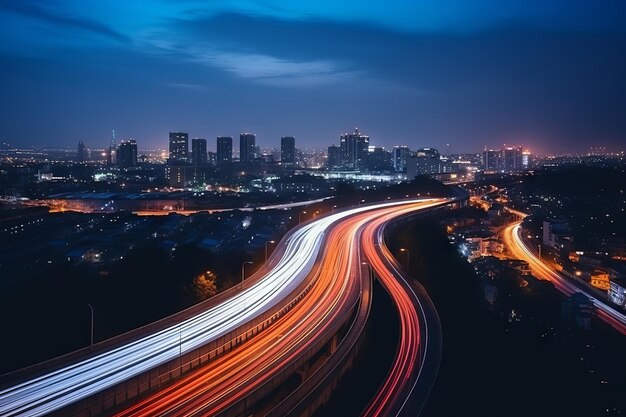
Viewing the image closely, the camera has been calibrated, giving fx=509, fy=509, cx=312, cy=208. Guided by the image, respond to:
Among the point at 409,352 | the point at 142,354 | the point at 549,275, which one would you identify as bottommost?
the point at 549,275

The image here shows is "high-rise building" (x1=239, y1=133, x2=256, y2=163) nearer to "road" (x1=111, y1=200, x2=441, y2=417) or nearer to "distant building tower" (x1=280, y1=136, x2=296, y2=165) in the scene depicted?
"distant building tower" (x1=280, y1=136, x2=296, y2=165)

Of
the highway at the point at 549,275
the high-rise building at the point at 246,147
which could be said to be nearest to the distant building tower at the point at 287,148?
the high-rise building at the point at 246,147

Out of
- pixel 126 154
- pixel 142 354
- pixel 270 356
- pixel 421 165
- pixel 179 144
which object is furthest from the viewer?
pixel 179 144

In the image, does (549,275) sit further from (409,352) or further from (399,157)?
(399,157)

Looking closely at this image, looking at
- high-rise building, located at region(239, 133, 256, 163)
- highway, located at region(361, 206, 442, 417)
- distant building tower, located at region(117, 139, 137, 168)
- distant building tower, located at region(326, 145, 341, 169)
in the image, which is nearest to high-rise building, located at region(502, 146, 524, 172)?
distant building tower, located at region(326, 145, 341, 169)

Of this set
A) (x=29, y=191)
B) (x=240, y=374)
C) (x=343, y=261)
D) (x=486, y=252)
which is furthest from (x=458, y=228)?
(x=29, y=191)

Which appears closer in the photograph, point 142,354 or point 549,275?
point 142,354

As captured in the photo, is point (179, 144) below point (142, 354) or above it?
above

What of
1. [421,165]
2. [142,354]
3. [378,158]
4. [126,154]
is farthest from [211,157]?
[142,354]
